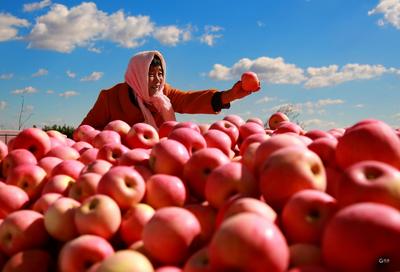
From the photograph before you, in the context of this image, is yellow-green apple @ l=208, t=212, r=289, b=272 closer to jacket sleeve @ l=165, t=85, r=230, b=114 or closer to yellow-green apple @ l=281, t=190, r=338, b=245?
yellow-green apple @ l=281, t=190, r=338, b=245

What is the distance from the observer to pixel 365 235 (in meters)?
0.95

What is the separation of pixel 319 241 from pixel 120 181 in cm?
73

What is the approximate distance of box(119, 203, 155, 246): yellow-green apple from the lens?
1.38 metres

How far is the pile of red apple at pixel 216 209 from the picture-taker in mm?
976

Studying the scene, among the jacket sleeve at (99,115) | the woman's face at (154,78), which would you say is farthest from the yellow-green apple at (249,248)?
the woman's face at (154,78)

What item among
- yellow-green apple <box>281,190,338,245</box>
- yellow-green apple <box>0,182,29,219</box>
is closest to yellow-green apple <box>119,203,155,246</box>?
yellow-green apple <box>281,190,338,245</box>

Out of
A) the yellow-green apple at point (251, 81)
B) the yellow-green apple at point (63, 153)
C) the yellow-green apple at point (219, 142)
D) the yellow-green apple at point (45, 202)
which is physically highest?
the yellow-green apple at point (251, 81)

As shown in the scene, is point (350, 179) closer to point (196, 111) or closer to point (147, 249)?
point (147, 249)

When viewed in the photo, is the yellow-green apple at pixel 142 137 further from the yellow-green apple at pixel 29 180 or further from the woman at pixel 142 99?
the woman at pixel 142 99

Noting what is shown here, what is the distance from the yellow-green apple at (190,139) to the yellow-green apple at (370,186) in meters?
0.87

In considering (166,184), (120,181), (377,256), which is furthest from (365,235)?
(120,181)

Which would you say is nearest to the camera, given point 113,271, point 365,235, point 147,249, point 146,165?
point 365,235

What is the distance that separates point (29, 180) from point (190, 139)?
778mm

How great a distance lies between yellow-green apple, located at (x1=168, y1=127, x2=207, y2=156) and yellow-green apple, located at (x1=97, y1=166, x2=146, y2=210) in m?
0.42
